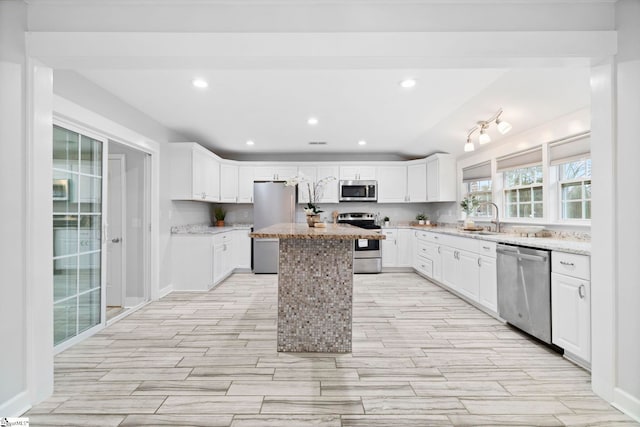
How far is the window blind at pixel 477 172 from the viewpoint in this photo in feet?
15.9

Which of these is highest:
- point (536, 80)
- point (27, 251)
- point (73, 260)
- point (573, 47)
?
point (536, 80)

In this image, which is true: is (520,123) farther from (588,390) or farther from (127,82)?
(127,82)

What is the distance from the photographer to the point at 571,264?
7.71 ft

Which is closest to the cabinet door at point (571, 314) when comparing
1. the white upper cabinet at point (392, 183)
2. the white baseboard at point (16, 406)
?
the white baseboard at point (16, 406)

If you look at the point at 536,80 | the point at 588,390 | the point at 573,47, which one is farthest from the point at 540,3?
the point at 588,390

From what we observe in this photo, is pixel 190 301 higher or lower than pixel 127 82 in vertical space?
lower

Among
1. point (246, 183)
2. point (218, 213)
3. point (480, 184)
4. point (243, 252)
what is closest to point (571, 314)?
point (480, 184)

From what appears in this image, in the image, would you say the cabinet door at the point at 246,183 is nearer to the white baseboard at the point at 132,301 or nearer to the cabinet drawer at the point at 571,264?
the white baseboard at the point at 132,301

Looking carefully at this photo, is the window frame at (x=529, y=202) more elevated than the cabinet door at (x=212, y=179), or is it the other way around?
the cabinet door at (x=212, y=179)

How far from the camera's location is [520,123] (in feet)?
12.1

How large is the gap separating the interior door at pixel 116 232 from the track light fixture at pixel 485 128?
430 cm

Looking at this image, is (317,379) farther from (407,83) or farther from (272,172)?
(272,172)

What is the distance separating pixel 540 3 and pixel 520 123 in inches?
82.4

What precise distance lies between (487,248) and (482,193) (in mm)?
1898
